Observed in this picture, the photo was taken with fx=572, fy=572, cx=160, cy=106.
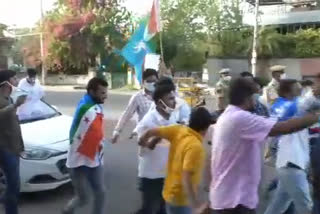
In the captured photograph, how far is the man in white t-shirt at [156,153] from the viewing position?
530 centimetres

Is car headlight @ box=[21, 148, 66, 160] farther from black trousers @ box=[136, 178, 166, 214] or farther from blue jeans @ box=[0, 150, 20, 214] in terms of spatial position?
black trousers @ box=[136, 178, 166, 214]

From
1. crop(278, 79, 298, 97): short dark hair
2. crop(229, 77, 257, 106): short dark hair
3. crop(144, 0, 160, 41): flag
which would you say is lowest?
crop(278, 79, 298, 97): short dark hair

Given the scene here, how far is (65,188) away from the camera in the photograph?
25.5 ft

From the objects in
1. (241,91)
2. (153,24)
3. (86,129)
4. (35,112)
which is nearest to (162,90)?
(86,129)

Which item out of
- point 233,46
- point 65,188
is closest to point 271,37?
point 233,46

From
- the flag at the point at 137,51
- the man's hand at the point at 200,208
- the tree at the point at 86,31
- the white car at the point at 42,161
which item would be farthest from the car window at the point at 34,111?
the tree at the point at 86,31

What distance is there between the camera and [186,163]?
3.92m

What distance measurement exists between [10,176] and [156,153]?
1.45 meters

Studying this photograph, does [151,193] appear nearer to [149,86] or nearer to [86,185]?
[86,185]

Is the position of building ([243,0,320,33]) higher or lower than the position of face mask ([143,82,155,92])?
higher

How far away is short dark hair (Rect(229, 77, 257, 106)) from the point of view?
12.1 ft

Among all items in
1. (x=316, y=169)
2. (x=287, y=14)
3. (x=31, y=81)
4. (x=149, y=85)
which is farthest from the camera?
(x=287, y=14)

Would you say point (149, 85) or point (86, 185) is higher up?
point (149, 85)

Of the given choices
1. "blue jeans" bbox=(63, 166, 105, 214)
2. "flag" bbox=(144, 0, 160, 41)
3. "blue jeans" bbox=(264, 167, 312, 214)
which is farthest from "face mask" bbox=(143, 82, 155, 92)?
"flag" bbox=(144, 0, 160, 41)
